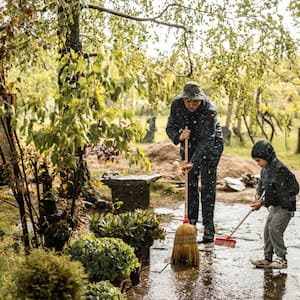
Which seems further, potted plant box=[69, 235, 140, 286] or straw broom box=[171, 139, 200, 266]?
straw broom box=[171, 139, 200, 266]

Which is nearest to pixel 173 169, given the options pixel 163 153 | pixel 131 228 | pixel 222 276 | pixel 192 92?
pixel 163 153

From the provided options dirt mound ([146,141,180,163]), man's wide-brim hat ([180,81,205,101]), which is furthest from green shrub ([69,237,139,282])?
dirt mound ([146,141,180,163])

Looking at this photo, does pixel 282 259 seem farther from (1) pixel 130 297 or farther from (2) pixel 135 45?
(2) pixel 135 45

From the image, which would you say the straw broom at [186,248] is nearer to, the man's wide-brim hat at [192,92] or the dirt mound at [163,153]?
the man's wide-brim hat at [192,92]

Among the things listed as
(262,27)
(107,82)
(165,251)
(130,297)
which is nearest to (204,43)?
(262,27)

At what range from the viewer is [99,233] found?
5355 millimetres

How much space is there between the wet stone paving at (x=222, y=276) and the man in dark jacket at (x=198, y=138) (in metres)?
0.44

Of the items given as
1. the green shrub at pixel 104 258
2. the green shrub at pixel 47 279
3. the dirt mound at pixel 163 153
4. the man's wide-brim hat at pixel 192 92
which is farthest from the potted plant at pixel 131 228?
the dirt mound at pixel 163 153

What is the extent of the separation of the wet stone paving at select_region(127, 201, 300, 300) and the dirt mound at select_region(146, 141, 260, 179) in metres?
5.59

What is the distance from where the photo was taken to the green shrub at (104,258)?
14.7 ft

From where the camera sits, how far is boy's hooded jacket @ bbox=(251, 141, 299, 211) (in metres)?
5.62

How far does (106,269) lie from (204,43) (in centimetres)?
481

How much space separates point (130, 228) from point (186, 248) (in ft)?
2.52

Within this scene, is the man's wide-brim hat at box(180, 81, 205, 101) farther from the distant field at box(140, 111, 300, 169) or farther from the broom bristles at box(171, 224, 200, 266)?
the distant field at box(140, 111, 300, 169)
